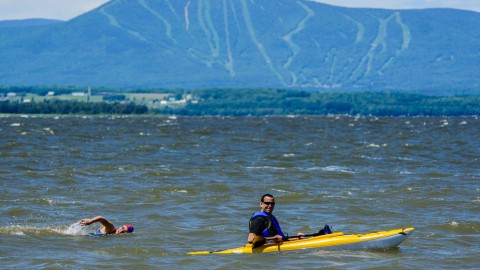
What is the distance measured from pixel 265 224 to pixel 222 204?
33.5 ft

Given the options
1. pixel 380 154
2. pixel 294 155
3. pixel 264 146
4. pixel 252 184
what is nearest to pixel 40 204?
pixel 252 184

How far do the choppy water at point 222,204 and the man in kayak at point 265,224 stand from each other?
38 centimetres

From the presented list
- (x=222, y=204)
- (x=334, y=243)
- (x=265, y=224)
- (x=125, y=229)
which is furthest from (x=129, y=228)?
(x=222, y=204)

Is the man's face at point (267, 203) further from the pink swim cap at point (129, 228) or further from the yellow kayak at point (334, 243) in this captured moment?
the pink swim cap at point (129, 228)

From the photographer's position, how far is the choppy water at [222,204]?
68.5 feet

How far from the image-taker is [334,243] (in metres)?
21.0

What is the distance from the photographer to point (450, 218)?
90.2ft

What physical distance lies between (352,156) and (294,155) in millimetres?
3060

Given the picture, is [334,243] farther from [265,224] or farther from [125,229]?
[125,229]

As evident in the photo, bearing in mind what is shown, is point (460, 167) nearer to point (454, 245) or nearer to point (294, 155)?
point (294, 155)

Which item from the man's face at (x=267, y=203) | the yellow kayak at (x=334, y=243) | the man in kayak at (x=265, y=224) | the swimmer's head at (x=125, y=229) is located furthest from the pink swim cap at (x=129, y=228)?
the man's face at (x=267, y=203)

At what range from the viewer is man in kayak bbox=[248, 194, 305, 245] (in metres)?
20.2

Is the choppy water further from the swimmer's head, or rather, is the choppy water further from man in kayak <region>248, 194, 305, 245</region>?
man in kayak <region>248, 194, 305, 245</region>

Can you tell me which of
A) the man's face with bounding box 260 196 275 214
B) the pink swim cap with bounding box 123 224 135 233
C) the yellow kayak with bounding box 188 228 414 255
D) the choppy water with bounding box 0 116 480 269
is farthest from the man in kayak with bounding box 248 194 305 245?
the pink swim cap with bounding box 123 224 135 233
